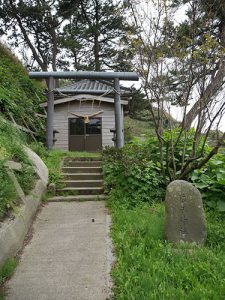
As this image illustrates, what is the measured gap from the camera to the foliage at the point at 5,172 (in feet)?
14.8

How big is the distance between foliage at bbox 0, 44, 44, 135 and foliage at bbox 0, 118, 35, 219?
3.53 meters

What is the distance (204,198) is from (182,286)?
3.38 metres

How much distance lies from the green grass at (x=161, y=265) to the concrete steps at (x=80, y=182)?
2476 mm

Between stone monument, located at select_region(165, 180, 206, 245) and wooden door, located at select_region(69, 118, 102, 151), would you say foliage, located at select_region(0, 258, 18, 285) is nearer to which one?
stone monument, located at select_region(165, 180, 206, 245)

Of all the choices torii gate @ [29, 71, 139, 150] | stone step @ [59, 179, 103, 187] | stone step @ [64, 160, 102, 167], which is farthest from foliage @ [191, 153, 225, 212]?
torii gate @ [29, 71, 139, 150]

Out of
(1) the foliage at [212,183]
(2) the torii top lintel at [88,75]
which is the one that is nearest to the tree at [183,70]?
(1) the foliage at [212,183]

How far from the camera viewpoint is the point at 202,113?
5.30 meters

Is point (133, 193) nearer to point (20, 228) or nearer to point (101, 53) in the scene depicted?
point (20, 228)

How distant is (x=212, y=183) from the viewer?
6.47 metres

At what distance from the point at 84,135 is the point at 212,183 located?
35.0 ft

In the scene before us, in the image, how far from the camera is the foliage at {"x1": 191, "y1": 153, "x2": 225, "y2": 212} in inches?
240

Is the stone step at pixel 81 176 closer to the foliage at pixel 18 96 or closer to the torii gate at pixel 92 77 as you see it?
the torii gate at pixel 92 77

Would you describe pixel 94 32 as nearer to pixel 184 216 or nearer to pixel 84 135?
pixel 84 135

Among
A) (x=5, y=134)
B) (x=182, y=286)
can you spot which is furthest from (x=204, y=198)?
(x=5, y=134)
